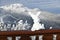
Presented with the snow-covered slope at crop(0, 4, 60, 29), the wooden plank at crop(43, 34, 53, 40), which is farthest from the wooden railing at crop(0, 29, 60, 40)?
the snow-covered slope at crop(0, 4, 60, 29)

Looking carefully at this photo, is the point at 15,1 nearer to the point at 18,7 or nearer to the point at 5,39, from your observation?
the point at 18,7

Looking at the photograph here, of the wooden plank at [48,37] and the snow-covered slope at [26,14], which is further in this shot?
the snow-covered slope at [26,14]

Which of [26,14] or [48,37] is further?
[26,14]

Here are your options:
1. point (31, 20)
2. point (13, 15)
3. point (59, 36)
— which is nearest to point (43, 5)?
point (31, 20)

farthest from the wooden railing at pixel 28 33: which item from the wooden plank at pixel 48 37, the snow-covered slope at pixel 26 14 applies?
the snow-covered slope at pixel 26 14

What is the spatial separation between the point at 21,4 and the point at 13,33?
87 cm

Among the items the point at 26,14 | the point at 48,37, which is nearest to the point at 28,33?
the point at 48,37

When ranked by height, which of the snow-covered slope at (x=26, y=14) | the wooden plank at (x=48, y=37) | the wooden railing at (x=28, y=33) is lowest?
the snow-covered slope at (x=26, y=14)

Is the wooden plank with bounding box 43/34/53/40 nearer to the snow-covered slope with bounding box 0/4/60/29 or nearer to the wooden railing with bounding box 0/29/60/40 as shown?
the wooden railing with bounding box 0/29/60/40

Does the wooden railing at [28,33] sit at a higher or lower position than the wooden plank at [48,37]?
higher

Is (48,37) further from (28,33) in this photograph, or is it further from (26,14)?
(26,14)

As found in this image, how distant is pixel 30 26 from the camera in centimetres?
238

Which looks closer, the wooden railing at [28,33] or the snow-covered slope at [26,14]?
the wooden railing at [28,33]

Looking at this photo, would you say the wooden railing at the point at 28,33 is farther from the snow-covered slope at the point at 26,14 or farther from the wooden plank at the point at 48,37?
the snow-covered slope at the point at 26,14
